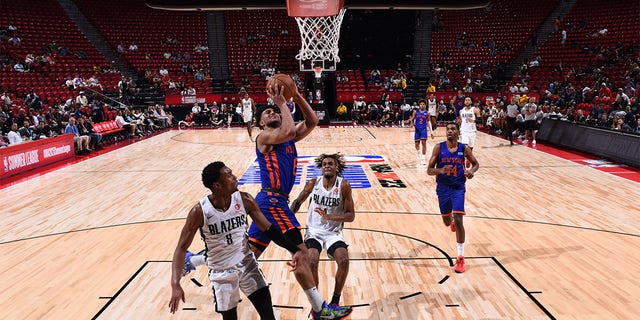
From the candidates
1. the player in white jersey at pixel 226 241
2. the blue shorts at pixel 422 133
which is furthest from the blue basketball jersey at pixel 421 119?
the player in white jersey at pixel 226 241

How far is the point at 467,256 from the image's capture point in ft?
20.3

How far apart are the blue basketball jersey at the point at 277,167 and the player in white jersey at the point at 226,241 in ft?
2.76

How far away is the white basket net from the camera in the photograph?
20000mm

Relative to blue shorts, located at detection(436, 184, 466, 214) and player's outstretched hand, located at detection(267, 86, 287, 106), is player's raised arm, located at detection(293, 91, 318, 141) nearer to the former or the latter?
player's outstretched hand, located at detection(267, 86, 287, 106)

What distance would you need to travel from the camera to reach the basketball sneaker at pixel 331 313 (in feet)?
13.3

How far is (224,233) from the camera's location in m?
3.47

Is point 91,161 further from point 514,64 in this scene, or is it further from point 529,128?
point 514,64

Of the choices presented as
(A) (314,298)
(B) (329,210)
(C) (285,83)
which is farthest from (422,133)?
(A) (314,298)

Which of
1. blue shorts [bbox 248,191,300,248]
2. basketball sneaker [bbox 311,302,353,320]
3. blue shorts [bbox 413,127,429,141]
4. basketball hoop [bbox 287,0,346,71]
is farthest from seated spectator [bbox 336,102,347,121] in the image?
basketball sneaker [bbox 311,302,353,320]

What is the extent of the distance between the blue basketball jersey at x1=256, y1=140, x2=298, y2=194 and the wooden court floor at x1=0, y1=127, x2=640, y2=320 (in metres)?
1.21

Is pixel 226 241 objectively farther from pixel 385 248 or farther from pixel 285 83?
pixel 385 248

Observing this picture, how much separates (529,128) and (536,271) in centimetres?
1286

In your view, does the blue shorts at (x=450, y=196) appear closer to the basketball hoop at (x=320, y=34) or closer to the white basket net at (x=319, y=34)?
the basketball hoop at (x=320, y=34)

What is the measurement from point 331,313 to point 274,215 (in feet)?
3.01
